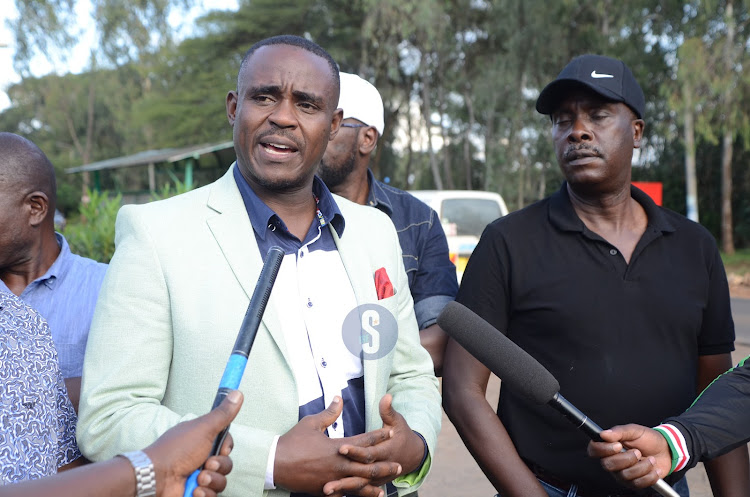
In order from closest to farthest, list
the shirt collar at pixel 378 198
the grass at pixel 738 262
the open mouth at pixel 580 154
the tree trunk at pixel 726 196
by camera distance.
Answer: the open mouth at pixel 580 154
the shirt collar at pixel 378 198
the grass at pixel 738 262
the tree trunk at pixel 726 196

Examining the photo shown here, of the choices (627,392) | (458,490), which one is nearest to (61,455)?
(627,392)

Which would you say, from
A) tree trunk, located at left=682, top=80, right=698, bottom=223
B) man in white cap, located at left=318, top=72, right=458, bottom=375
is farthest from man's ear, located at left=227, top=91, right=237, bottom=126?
tree trunk, located at left=682, top=80, right=698, bottom=223

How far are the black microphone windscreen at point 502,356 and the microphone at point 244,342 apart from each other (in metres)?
0.66

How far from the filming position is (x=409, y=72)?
30391mm

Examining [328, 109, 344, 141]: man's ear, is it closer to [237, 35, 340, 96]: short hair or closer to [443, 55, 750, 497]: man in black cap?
[237, 35, 340, 96]: short hair

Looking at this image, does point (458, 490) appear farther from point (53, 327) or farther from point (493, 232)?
point (53, 327)

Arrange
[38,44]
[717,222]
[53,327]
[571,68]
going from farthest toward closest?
[38,44]
[717,222]
[571,68]
[53,327]

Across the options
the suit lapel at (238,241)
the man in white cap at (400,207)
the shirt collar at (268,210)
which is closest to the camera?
the suit lapel at (238,241)

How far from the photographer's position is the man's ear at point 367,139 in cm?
369

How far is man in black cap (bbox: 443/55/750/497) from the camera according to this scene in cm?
248

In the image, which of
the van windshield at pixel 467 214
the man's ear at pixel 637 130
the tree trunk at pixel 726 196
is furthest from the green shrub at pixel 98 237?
A: the tree trunk at pixel 726 196

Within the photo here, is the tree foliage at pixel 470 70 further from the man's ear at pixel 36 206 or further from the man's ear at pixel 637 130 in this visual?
the man's ear at pixel 36 206

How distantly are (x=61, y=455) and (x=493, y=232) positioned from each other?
1569 millimetres

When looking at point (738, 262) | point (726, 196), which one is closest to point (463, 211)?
point (738, 262)
